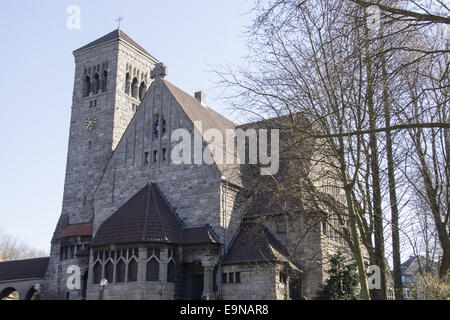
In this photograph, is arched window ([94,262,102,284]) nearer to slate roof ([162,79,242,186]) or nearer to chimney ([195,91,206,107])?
slate roof ([162,79,242,186])

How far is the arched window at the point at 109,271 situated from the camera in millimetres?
27047

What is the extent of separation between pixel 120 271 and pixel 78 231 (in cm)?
975

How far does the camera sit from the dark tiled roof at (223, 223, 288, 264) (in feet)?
86.6

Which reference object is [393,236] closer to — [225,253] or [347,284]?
[347,284]

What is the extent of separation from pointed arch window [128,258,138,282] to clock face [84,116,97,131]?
16.4 m

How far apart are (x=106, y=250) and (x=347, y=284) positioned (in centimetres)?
1273

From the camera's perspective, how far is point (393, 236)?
15.1 metres

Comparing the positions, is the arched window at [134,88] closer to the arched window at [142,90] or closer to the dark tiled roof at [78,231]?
the arched window at [142,90]

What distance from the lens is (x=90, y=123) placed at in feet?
132

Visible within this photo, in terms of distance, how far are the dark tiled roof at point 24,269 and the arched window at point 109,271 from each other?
13522mm

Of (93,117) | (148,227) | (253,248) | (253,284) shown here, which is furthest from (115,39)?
(253,284)

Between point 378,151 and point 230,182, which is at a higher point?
point 230,182

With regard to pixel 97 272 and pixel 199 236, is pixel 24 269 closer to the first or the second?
pixel 97 272
